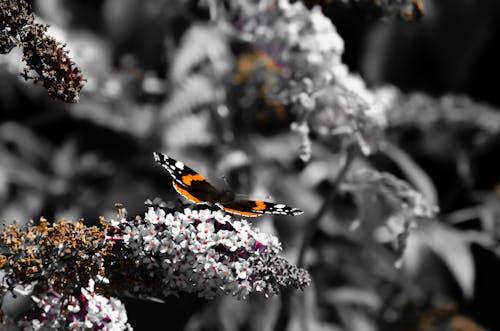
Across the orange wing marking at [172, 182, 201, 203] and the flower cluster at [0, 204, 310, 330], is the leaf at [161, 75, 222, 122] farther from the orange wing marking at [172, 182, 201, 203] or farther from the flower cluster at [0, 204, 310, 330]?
the flower cluster at [0, 204, 310, 330]

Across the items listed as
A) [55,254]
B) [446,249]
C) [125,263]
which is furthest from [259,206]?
[446,249]

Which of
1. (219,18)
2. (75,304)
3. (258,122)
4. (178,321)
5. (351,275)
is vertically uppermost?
(258,122)

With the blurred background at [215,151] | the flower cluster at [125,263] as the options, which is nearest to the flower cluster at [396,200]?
the blurred background at [215,151]

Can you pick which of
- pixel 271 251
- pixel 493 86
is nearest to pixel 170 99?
pixel 271 251

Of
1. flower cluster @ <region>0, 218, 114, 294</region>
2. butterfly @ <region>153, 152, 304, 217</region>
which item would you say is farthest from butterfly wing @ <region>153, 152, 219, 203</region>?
flower cluster @ <region>0, 218, 114, 294</region>

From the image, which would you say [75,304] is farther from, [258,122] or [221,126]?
[258,122]

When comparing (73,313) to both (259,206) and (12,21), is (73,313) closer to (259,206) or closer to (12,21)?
(259,206)
